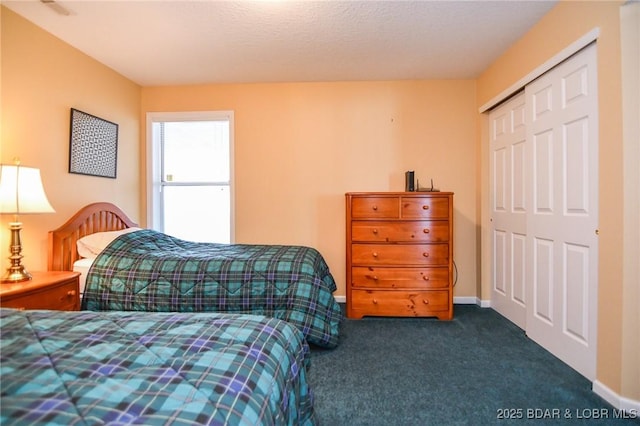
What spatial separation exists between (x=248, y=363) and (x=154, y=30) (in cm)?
265

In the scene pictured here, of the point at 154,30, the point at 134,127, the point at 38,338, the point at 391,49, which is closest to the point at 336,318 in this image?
the point at 38,338

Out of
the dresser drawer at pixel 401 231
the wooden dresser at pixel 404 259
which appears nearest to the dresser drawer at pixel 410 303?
the wooden dresser at pixel 404 259

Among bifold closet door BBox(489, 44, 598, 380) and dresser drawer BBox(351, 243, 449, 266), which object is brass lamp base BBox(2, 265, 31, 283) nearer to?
dresser drawer BBox(351, 243, 449, 266)

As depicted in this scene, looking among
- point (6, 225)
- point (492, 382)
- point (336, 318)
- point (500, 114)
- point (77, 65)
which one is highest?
point (77, 65)

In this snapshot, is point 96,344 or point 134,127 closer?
point 96,344

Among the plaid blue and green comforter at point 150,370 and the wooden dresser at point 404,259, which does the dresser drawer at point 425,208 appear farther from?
the plaid blue and green comforter at point 150,370

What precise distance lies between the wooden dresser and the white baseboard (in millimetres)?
1192

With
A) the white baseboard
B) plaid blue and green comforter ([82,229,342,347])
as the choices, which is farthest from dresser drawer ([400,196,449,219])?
the white baseboard

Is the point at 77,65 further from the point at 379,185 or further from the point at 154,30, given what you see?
the point at 379,185

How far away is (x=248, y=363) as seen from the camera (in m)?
0.82

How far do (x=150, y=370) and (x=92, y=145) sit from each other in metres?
2.80

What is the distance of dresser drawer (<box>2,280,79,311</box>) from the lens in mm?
1657

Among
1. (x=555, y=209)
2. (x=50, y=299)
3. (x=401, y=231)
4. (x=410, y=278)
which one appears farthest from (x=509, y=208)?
(x=50, y=299)

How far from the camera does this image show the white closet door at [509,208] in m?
2.59
